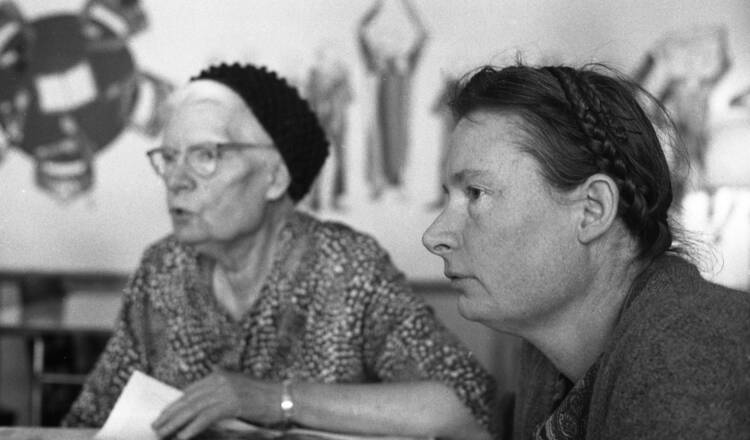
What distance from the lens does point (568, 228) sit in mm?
1167

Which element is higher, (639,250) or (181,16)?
(181,16)

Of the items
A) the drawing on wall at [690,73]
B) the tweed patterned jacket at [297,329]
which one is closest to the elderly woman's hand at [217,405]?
the tweed patterned jacket at [297,329]

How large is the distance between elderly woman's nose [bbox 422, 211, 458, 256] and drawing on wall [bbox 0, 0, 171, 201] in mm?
3025

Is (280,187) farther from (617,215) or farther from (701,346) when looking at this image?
(701,346)

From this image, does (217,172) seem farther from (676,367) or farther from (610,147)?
(676,367)

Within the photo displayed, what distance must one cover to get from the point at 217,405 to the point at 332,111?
2.43m

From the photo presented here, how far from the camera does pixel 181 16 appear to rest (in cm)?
407

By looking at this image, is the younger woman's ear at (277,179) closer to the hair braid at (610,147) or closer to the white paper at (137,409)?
the white paper at (137,409)

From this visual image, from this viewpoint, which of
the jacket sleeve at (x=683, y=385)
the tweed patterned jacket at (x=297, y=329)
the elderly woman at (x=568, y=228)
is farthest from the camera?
the tweed patterned jacket at (x=297, y=329)

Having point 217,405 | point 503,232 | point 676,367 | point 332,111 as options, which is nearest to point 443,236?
point 503,232

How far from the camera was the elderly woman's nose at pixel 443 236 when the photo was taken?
123cm

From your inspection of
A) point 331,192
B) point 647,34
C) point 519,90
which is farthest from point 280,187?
point 647,34

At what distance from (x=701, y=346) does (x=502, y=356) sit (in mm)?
2995

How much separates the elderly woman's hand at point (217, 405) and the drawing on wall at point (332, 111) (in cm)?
226
